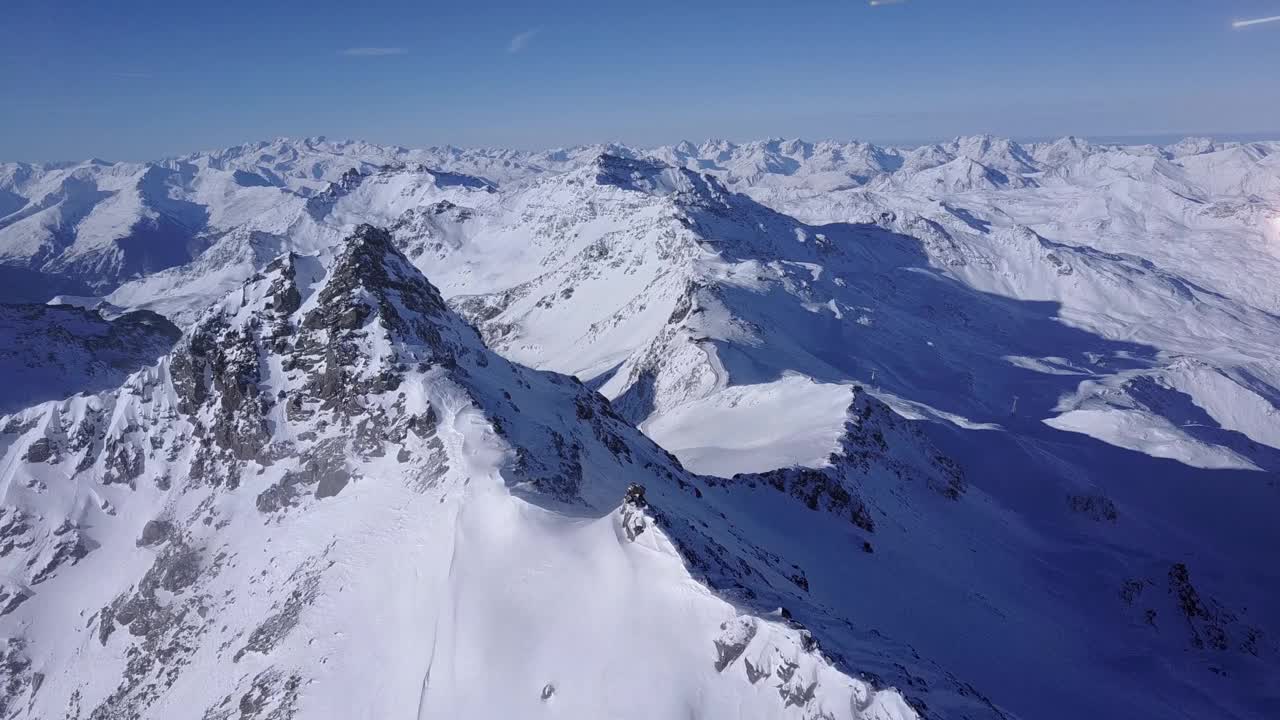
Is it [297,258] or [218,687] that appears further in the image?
[297,258]

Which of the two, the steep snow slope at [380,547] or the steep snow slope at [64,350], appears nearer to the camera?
the steep snow slope at [380,547]

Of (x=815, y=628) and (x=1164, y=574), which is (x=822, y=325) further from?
(x=815, y=628)

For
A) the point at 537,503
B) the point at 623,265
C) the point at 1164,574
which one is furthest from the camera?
the point at 623,265

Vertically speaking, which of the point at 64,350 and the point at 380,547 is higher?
the point at 380,547

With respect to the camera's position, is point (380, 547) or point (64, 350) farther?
point (64, 350)

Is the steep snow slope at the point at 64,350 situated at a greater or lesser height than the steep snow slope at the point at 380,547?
lesser

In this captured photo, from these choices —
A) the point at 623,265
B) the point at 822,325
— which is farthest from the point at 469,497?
the point at 623,265
